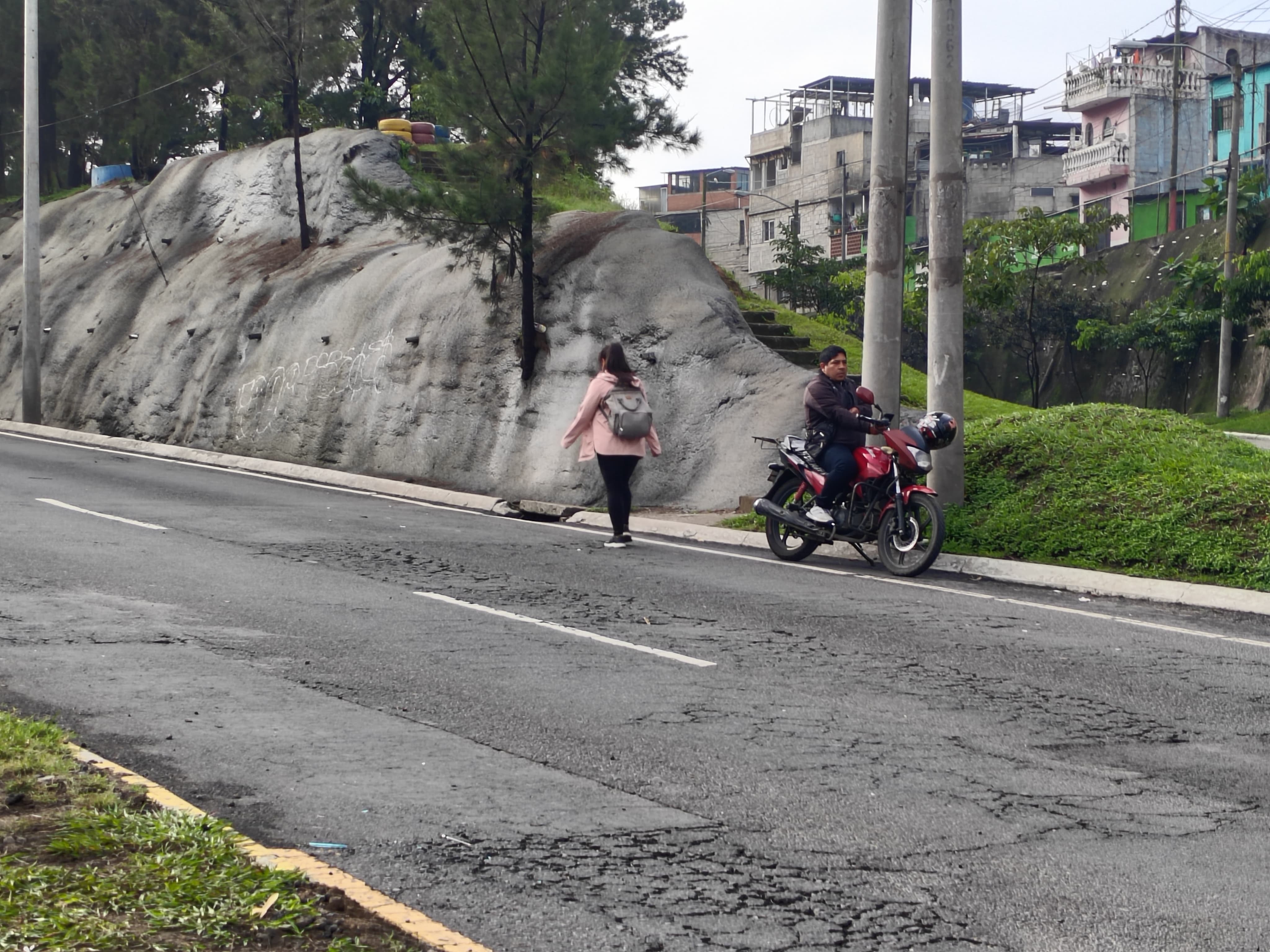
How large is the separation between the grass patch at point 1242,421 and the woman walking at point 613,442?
23821 mm

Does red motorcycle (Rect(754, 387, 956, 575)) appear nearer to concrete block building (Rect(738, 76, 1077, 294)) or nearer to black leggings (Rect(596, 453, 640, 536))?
black leggings (Rect(596, 453, 640, 536))

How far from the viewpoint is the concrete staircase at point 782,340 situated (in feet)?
69.1

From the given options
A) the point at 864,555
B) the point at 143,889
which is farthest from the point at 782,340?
the point at 143,889

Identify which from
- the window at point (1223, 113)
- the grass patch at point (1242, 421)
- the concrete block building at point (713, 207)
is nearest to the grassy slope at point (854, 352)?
the grass patch at point (1242, 421)

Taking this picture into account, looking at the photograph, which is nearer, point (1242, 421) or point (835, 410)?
point (835, 410)

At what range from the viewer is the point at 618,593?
34.6 ft

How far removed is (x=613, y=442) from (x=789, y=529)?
6.23 ft

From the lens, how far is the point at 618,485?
13.7 m

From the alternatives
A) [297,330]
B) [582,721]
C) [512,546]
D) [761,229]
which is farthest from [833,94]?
[582,721]

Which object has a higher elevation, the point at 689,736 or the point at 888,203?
the point at 888,203

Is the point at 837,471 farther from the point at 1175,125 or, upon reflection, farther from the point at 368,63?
the point at 1175,125

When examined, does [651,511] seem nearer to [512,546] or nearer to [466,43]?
[512,546]

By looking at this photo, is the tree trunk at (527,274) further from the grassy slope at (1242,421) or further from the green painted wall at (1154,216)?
the green painted wall at (1154,216)

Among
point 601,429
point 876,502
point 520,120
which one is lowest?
point 876,502
